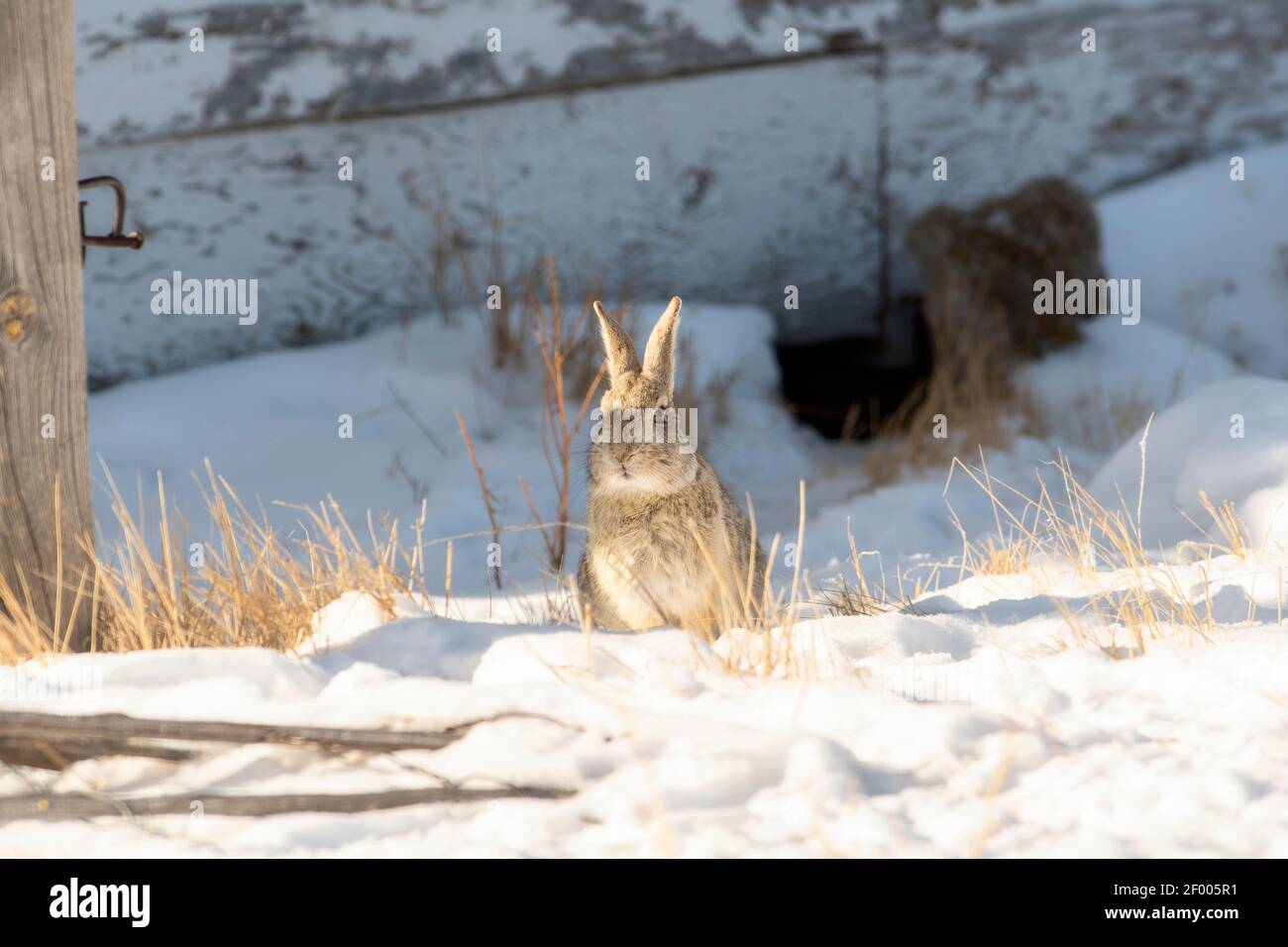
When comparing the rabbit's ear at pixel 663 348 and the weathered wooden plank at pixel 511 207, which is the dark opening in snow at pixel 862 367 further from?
the rabbit's ear at pixel 663 348

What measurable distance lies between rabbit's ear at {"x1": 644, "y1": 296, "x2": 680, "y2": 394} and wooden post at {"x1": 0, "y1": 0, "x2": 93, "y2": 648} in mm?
1326

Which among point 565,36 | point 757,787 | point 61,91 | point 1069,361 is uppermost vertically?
point 565,36

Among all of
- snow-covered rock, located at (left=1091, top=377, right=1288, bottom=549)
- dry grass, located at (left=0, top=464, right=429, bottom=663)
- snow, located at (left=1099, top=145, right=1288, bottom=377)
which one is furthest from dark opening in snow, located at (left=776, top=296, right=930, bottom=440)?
dry grass, located at (left=0, top=464, right=429, bottom=663)

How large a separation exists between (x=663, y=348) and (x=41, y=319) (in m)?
1.43

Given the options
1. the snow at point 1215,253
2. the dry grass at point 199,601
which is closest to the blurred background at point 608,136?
the snow at point 1215,253

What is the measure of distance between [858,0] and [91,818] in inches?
Answer: 255

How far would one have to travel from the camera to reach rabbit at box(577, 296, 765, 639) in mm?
3059

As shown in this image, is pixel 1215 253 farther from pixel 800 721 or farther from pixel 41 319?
pixel 41 319

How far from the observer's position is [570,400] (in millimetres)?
6285

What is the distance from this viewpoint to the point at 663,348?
311 centimetres

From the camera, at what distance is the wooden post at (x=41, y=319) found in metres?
2.73
